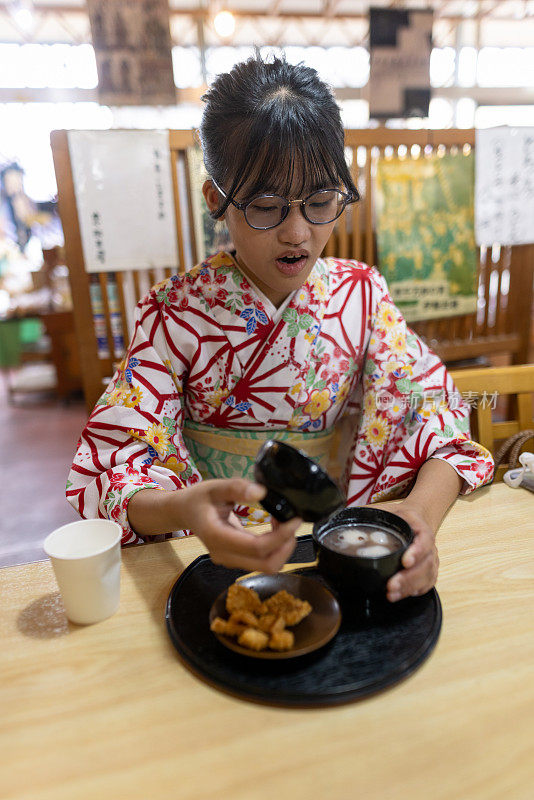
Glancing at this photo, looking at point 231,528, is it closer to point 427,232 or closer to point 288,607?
point 288,607

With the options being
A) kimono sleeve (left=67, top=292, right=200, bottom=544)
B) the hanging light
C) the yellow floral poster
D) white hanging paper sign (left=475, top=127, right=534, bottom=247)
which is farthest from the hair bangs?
the hanging light

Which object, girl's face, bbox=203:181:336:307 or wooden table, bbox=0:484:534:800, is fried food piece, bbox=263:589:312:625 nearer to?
wooden table, bbox=0:484:534:800

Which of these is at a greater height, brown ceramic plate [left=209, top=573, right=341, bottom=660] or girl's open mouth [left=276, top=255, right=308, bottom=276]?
girl's open mouth [left=276, top=255, right=308, bottom=276]

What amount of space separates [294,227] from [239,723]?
0.84 m

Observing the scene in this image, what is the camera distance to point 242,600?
808 millimetres

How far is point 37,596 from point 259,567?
0.41 metres

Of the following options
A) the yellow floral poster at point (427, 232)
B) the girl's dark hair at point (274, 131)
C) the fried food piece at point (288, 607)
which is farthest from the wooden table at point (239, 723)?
the yellow floral poster at point (427, 232)

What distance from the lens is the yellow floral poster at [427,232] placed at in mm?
2262

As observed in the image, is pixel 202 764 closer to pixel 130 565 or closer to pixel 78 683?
pixel 78 683

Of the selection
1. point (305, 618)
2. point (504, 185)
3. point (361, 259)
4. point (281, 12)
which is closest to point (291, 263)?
point (305, 618)

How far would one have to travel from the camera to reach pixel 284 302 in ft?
4.37

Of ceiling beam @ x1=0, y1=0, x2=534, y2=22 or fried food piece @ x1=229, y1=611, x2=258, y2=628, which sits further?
ceiling beam @ x1=0, y1=0, x2=534, y2=22

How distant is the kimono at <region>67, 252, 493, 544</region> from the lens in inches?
46.9

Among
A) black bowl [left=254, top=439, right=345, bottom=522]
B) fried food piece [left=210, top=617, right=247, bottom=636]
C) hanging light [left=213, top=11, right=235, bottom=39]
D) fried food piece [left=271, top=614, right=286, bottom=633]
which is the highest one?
hanging light [left=213, top=11, right=235, bottom=39]
